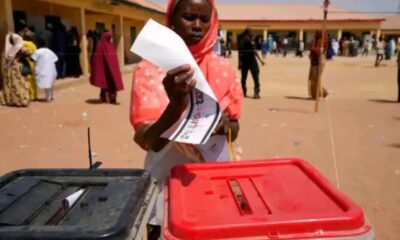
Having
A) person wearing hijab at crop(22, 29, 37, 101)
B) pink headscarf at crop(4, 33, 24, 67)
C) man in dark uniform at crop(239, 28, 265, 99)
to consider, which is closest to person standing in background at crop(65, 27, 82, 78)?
person wearing hijab at crop(22, 29, 37, 101)

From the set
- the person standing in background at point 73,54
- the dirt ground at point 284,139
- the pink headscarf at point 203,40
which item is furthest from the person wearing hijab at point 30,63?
the pink headscarf at point 203,40

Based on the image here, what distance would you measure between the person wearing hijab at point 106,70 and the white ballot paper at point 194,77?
7.33m

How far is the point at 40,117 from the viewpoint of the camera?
6730 millimetres

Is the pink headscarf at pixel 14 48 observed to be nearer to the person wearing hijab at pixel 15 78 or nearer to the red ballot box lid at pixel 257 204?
the person wearing hijab at pixel 15 78

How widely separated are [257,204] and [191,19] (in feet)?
2.05

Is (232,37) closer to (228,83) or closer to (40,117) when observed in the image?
(40,117)

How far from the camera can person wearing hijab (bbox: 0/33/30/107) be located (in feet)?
24.8

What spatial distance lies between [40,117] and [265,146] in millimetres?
3824

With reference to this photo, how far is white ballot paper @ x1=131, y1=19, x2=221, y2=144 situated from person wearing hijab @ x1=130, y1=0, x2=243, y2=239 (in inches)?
1.2

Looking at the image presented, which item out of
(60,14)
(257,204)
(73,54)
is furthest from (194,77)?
(60,14)

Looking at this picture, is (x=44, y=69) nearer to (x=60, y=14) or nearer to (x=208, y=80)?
(x=60, y=14)

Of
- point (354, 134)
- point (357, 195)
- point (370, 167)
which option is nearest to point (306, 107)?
point (354, 134)

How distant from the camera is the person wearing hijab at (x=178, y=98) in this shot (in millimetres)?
1182

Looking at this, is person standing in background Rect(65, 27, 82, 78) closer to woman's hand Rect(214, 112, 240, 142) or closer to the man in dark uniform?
the man in dark uniform
